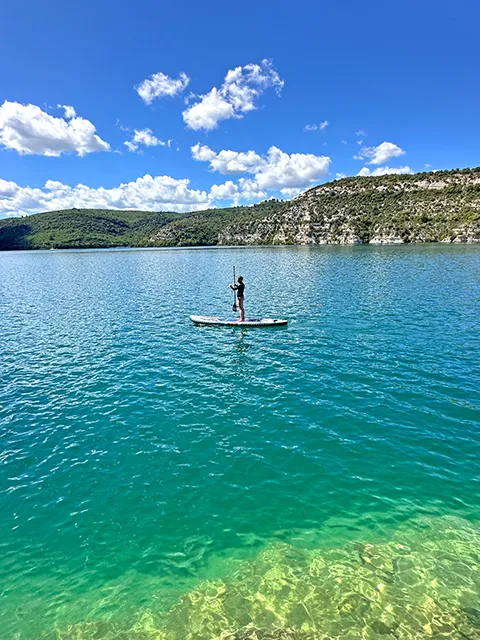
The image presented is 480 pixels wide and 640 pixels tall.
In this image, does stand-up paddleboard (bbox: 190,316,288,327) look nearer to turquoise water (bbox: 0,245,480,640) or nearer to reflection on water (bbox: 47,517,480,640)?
turquoise water (bbox: 0,245,480,640)

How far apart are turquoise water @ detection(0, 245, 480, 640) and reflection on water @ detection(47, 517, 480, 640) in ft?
0.12

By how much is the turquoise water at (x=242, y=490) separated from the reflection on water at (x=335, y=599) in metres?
0.04

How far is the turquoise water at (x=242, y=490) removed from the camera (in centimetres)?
807

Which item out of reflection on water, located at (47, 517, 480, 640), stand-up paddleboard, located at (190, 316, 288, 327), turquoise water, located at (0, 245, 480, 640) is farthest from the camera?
stand-up paddleboard, located at (190, 316, 288, 327)

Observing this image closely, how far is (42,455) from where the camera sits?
13836 millimetres

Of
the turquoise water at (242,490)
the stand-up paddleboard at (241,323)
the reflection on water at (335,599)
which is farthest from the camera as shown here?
the stand-up paddleboard at (241,323)

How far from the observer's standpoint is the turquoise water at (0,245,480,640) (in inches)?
318

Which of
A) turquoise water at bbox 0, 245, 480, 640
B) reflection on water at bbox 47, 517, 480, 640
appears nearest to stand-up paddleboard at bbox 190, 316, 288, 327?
turquoise water at bbox 0, 245, 480, 640

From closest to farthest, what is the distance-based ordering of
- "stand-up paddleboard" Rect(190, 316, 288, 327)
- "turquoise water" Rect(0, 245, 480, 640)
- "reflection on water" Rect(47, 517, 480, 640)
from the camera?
"reflection on water" Rect(47, 517, 480, 640)
"turquoise water" Rect(0, 245, 480, 640)
"stand-up paddleboard" Rect(190, 316, 288, 327)

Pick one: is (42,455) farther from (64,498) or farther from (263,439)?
(263,439)

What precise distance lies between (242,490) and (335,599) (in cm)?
422

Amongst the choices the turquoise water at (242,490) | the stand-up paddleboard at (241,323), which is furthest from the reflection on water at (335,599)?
the stand-up paddleboard at (241,323)

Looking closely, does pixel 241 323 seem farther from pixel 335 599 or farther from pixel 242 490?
pixel 335 599

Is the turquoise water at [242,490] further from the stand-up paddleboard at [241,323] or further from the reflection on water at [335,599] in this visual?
the stand-up paddleboard at [241,323]
